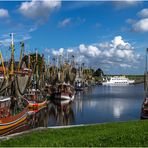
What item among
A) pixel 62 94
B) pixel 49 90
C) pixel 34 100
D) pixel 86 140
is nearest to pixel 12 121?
pixel 86 140

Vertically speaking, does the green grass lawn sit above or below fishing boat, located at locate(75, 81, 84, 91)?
below

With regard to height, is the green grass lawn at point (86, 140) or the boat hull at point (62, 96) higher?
the green grass lawn at point (86, 140)

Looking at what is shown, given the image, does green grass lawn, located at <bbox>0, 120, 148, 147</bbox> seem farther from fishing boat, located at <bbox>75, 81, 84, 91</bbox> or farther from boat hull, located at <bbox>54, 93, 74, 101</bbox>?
fishing boat, located at <bbox>75, 81, 84, 91</bbox>

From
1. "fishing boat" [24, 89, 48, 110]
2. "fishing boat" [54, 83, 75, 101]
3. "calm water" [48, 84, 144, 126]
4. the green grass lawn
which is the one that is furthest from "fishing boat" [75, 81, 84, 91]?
the green grass lawn

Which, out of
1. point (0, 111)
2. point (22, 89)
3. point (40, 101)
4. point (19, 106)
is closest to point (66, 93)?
point (40, 101)

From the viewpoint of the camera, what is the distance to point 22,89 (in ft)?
198

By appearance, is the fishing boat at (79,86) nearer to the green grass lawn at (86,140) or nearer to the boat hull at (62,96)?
the boat hull at (62,96)

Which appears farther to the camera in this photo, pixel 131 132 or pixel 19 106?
pixel 19 106

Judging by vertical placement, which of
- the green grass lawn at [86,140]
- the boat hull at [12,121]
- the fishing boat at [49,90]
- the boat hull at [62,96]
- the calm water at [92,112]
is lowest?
the calm water at [92,112]

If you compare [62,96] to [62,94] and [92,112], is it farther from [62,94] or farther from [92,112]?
[92,112]

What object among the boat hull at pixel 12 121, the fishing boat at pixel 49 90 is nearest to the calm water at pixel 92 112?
the boat hull at pixel 12 121

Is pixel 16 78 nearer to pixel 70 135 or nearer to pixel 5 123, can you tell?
pixel 5 123

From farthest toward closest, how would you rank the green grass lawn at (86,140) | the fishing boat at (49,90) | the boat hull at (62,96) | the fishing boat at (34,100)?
1. the fishing boat at (49,90)
2. the boat hull at (62,96)
3. the fishing boat at (34,100)
4. the green grass lawn at (86,140)

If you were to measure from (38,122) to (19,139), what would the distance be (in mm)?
37011
